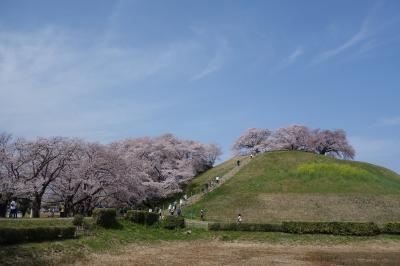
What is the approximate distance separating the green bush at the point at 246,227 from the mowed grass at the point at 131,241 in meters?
0.98

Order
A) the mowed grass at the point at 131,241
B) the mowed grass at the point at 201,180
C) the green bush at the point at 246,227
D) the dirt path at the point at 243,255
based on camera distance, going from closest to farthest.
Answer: the mowed grass at the point at 131,241 < the dirt path at the point at 243,255 < the green bush at the point at 246,227 < the mowed grass at the point at 201,180

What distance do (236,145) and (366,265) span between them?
8885cm

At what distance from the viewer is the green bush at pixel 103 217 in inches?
1432

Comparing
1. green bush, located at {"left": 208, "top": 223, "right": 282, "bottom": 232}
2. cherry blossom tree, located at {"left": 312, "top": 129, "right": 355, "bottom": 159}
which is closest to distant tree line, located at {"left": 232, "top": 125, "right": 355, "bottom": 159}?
Result: cherry blossom tree, located at {"left": 312, "top": 129, "right": 355, "bottom": 159}

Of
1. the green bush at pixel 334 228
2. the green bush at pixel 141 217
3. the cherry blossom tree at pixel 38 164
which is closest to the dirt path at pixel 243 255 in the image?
the green bush at pixel 334 228

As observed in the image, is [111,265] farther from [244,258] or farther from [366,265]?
[366,265]

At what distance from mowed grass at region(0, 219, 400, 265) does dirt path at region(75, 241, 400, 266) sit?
1.86ft

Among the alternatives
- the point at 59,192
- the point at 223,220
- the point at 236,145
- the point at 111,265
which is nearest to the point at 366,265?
the point at 111,265

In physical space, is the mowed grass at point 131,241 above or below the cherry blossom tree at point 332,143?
below

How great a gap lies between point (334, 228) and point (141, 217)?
1759cm

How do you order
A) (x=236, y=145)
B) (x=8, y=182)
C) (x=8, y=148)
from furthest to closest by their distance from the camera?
(x=236, y=145) → (x=8, y=148) → (x=8, y=182)

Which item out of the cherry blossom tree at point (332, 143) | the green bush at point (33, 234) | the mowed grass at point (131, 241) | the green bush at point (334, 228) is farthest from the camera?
the cherry blossom tree at point (332, 143)

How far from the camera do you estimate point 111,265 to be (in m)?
24.1

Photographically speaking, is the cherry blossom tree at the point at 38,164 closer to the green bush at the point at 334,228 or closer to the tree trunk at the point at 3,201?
the tree trunk at the point at 3,201
